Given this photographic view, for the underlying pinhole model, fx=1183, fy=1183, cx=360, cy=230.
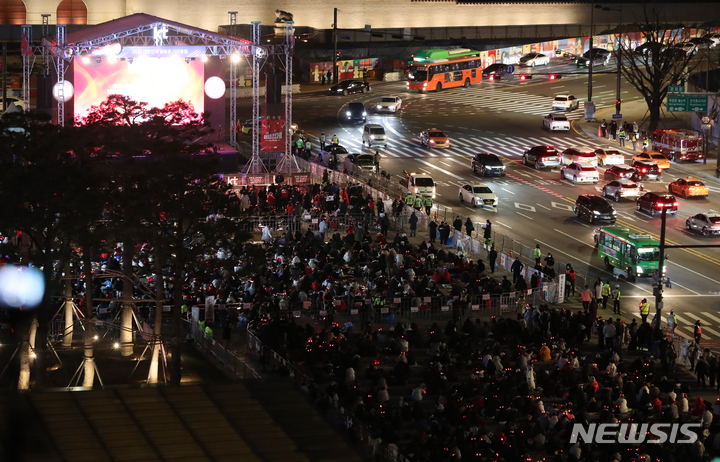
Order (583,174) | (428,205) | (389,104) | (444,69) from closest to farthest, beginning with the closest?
(428,205) → (583,174) → (389,104) → (444,69)

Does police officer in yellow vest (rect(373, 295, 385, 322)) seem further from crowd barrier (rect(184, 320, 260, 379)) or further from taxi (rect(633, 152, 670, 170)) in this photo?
taxi (rect(633, 152, 670, 170))

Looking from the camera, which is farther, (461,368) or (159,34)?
(159,34)

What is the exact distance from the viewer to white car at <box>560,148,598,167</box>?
219ft

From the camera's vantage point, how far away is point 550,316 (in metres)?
38.2

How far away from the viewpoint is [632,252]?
151 feet

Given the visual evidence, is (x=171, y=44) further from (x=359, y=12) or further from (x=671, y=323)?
(x=359, y=12)

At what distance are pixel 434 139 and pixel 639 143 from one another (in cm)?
1320

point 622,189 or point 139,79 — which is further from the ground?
point 139,79

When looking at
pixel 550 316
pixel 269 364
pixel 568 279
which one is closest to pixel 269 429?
pixel 269 364

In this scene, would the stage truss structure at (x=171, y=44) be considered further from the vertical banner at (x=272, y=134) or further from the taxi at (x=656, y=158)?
the taxi at (x=656, y=158)

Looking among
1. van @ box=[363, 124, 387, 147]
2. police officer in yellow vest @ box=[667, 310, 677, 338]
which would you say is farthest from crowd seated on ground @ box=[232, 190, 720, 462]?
van @ box=[363, 124, 387, 147]

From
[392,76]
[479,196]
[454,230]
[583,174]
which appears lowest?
[454,230]

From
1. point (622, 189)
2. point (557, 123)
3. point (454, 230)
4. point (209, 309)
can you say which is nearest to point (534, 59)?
point (557, 123)

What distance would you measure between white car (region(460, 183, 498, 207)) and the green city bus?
10.9 metres
